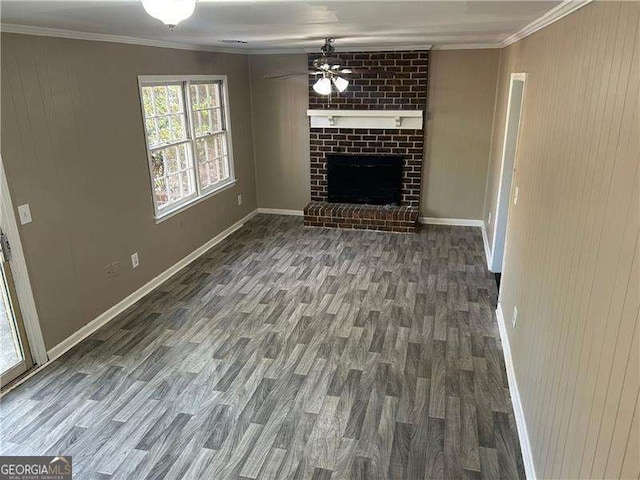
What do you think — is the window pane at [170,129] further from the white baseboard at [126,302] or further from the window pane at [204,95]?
the white baseboard at [126,302]

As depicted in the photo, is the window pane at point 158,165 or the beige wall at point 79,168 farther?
the window pane at point 158,165

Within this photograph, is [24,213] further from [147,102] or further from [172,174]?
[172,174]

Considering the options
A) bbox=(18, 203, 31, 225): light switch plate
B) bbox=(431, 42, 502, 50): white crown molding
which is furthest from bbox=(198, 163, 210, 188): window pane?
bbox=(431, 42, 502, 50): white crown molding

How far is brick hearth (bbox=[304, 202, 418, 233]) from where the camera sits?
6184mm

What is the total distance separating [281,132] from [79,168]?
11.4ft

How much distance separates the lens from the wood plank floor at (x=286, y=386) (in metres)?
2.60

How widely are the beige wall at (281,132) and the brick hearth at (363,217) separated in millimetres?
565

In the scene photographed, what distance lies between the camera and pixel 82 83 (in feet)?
11.9

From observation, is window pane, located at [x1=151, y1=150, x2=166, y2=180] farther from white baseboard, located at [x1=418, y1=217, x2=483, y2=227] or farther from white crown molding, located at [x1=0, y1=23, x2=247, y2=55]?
white baseboard, located at [x1=418, y1=217, x2=483, y2=227]

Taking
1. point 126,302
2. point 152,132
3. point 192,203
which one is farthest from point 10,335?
point 192,203

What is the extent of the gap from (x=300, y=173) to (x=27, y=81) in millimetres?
4060

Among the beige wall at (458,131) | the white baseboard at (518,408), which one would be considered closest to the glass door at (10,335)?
the white baseboard at (518,408)

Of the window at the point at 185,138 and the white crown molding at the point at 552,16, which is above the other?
the white crown molding at the point at 552,16

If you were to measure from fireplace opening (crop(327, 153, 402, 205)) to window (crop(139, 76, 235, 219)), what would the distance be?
4.75 ft
